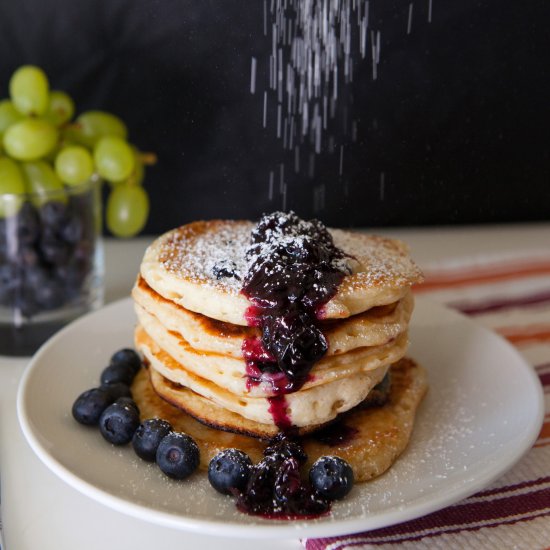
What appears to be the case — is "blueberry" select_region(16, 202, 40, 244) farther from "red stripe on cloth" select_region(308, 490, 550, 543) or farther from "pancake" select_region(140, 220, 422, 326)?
"red stripe on cloth" select_region(308, 490, 550, 543)


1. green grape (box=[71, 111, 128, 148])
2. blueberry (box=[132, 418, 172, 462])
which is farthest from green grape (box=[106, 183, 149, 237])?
blueberry (box=[132, 418, 172, 462])

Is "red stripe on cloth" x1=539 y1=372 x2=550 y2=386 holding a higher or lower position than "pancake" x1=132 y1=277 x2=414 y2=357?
lower

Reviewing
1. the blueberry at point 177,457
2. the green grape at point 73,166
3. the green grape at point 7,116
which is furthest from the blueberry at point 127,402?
the green grape at point 7,116

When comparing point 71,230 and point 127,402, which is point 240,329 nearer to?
point 127,402

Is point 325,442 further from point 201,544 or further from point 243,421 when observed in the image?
point 201,544

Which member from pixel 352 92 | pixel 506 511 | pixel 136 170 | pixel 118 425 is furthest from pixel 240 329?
pixel 352 92
